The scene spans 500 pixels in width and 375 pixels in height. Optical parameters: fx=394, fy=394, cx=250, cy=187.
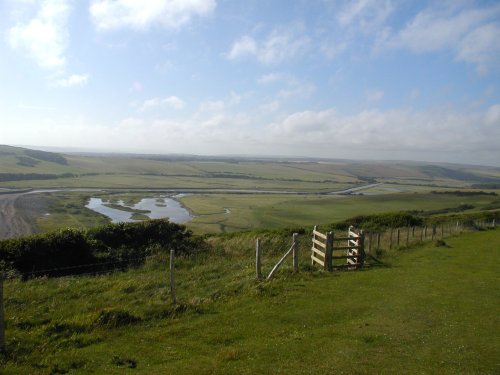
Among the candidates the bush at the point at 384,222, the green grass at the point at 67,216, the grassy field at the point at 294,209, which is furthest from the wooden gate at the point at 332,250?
the green grass at the point at 67,216

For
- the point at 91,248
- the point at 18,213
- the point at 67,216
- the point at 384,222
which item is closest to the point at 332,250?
the point at 91,248

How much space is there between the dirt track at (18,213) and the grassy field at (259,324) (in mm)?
51063

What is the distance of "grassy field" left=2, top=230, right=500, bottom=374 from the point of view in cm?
934

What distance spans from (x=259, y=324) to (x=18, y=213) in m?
79.9

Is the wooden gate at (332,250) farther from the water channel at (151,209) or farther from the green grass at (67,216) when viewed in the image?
the water channel at (151,209)

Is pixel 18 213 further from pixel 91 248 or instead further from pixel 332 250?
pixel 332 250

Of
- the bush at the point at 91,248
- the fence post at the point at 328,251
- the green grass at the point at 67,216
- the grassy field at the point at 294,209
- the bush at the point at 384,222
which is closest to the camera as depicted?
the fence post at the point at 328,251

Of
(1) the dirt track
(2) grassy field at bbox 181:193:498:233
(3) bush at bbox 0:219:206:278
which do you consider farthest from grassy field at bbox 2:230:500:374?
(1) the dirt track

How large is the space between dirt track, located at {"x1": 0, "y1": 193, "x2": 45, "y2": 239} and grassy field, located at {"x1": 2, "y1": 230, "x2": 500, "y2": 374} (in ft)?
168

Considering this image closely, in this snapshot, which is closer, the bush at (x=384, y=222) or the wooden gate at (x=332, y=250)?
the wooden gate at (x=332, y=250)

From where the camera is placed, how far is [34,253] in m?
22.9

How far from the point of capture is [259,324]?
12.2 m

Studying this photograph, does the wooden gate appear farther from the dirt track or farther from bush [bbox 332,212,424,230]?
the dirt track

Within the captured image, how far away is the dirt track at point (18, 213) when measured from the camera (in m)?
62.0
